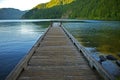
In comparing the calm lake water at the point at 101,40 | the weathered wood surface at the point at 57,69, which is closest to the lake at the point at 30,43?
the calm lake water at the point at 101,40

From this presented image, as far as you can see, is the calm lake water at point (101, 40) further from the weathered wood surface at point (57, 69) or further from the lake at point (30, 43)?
the weathered wood surface at point (57, 69)

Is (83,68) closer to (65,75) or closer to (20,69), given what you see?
(65,75)

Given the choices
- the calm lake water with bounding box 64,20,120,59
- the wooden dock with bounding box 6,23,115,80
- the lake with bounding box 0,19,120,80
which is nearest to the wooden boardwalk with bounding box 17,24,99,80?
the wooden dock with bounding box 6,23,115,80

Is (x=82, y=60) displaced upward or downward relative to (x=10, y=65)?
upward

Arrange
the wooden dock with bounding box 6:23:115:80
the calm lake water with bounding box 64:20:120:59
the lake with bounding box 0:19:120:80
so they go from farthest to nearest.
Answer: the calm lake water with bounding box 64:20:120:59 → the lake with bounding box 0:19:120:80 → the wooden dock with bounding box 6:23:115:80

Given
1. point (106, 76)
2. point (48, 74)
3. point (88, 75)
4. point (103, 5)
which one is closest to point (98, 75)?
point (88, 75)

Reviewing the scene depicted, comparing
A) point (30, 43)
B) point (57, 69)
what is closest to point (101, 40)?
point (30, 43)

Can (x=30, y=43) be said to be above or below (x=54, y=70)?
below

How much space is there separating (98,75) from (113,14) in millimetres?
138866

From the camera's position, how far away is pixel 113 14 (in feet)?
469

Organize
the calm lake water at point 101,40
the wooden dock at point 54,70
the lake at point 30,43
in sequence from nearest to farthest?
1. the wooden dock at point 54,70
2. the lake at point 30,43
3. the calm lake water at point 101,40

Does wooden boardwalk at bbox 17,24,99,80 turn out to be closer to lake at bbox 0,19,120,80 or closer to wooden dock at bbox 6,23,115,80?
wooden dock at bbox 6,23,115,80

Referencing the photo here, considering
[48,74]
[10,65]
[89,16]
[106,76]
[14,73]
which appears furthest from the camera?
[89,16]

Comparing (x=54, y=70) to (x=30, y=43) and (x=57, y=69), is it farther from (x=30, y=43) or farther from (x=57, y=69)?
(x=30, y=43)
